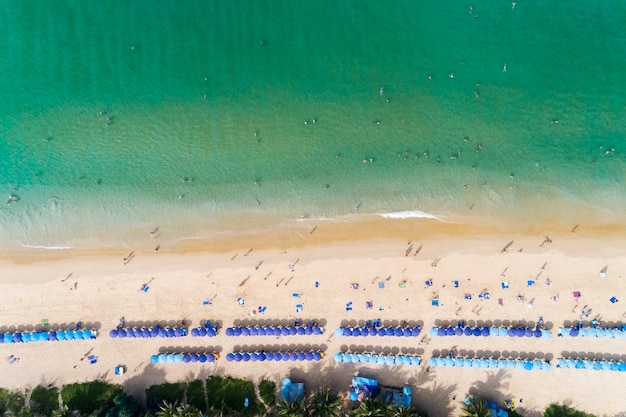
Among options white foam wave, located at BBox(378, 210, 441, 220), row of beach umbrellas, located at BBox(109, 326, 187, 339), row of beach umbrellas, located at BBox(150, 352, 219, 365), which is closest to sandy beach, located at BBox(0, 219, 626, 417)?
white foam wave, located at BBox(378, 210, 441, 220)

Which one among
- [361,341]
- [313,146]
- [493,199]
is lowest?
[361,341]

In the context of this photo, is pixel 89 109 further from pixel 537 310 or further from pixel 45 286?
pixel 537 310

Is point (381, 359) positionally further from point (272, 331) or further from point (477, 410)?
point (272, 331)

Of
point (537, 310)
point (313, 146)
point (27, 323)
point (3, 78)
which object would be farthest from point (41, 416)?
point (537, 310)

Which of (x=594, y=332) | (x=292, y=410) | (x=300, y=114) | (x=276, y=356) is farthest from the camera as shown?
(x=300, y=114)

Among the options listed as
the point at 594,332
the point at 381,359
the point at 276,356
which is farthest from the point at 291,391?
the point at 594,332

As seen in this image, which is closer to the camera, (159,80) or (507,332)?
(507,332)
